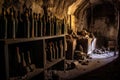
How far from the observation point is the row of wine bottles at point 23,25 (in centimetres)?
286

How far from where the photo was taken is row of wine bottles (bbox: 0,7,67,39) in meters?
2.86

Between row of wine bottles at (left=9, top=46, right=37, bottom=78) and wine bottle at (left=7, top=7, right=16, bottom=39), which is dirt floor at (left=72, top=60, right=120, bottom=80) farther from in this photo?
wine bottle at (left=7, top=7, right=16, bottom=39)

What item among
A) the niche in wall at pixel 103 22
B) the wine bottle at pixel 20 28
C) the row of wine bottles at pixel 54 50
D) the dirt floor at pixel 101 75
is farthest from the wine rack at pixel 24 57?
the niche in wall at pixel 103 22

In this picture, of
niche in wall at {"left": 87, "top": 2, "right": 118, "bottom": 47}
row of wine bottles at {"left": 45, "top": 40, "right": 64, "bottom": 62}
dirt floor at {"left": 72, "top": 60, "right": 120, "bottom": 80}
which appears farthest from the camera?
niche in wall at {"left": 87, "top": 2, "right": 118, "bottom": 47}

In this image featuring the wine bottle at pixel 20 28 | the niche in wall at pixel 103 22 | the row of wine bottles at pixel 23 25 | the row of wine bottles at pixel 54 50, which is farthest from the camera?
the niche in wall at pixel 103 22

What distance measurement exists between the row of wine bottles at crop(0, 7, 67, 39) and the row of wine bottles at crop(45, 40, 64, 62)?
1.05 feet

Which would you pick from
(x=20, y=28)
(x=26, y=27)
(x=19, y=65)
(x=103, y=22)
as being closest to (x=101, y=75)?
(x=19, y=65)

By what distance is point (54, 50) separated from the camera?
4742 mm

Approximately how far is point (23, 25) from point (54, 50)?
1640mm

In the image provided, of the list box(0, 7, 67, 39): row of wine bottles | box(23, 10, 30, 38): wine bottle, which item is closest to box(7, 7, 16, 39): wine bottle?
box(0, 7, 67, 39): row of wine bottles

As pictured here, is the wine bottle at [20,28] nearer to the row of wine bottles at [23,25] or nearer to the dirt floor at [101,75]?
the row of wine bottles at [23,25]

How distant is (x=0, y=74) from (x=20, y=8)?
1837mm

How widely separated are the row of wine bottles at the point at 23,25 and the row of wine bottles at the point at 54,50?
1.05 feet

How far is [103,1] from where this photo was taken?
10.2 m
